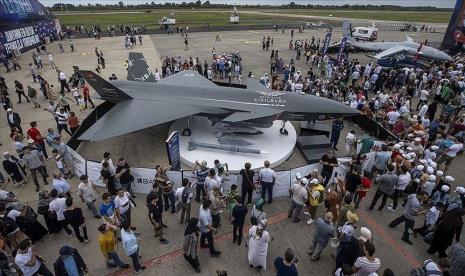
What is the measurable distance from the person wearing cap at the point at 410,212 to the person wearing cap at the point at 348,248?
9.33ft

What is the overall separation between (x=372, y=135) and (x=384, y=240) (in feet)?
25.9

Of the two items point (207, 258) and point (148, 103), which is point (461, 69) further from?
point (207, 258)

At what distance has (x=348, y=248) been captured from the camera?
7594 millimetres

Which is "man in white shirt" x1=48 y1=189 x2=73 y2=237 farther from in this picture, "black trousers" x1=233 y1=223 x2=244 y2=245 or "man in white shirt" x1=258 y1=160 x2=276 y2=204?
"man in white shirt" x1=258 y1=160 x2=276 y2=204

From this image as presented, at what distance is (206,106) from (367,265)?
10.5 meters

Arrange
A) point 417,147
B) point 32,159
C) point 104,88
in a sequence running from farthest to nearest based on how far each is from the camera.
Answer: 1. point 104,88
2. point 417,147
3. point 32,159

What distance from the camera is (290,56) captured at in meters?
37.2

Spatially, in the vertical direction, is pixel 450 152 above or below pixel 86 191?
below

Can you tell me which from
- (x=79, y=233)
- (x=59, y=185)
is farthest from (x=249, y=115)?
(x=79, y=233)

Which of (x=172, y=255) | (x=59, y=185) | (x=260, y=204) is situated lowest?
(x=172, y=255)

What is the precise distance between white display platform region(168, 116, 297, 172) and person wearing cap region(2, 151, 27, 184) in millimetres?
6725

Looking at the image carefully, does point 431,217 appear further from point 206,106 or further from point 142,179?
point 206,106

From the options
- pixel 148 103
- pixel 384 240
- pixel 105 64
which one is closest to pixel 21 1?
pixel 105 64

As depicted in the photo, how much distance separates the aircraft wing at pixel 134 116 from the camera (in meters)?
13.6
